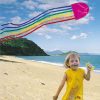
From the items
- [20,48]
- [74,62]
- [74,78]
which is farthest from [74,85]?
[20,48]

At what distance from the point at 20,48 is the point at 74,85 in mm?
152030

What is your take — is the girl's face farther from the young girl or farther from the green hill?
the green hill

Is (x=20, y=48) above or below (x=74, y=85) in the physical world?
above

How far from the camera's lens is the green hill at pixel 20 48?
14004 cm

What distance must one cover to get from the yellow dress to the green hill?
128 meters

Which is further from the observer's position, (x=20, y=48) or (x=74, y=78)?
(x=20, y=48)

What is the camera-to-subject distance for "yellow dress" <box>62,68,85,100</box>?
5.52 meters

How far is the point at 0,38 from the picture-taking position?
27062 millimetres

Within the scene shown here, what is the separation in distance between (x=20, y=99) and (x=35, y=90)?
90.6 inches

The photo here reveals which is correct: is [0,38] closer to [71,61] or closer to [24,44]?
A: [71,61]

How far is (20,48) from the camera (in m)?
157

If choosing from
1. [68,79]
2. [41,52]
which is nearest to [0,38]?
[68,79]

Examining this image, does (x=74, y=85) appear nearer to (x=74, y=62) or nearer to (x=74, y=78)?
(x=74, y=78)

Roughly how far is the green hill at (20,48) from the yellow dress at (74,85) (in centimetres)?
12755
